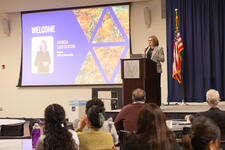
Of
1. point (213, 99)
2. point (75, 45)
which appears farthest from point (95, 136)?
point (75, 45)

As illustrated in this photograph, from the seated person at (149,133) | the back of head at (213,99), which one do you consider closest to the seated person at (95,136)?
the seated person at (149,133)

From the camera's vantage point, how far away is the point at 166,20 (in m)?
8.74

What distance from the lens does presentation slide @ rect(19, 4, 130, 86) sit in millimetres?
9469

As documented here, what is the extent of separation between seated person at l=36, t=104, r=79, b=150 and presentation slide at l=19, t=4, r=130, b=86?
6.96 metres

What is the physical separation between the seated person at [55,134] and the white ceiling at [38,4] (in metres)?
7.08

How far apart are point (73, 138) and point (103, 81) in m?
7.08

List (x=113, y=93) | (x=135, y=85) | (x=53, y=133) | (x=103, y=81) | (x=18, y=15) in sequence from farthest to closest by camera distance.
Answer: (x=18, y=15)
(x=103, y=81)
(x=113, y=93)
(x=135, y=85)
(x=53, y=133)

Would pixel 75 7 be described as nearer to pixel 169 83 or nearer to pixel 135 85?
pixel 169 83

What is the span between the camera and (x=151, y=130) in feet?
6.66

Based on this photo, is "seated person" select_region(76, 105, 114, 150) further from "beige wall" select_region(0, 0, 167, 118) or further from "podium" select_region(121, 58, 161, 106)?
"beige wall" select_region(0, 0, 167, 118)

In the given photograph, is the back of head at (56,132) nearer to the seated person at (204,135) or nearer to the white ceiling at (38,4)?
the seated person at (204,135)

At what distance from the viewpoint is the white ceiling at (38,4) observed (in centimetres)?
955

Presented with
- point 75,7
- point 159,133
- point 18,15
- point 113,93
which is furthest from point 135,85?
point 18,15

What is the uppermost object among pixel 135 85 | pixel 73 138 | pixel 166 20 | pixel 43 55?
pixel 166 20
